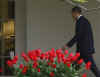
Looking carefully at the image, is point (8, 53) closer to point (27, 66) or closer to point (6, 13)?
point (6, 13)

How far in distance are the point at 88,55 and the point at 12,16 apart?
2706 mm

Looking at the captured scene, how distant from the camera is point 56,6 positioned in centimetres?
748

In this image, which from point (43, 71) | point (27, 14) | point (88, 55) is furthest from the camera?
point (27, 14)

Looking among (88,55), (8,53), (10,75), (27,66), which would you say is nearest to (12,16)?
(8,53)

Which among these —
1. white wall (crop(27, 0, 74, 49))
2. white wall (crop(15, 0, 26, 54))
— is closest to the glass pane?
white wall (crop(15, 0, 26, 54))

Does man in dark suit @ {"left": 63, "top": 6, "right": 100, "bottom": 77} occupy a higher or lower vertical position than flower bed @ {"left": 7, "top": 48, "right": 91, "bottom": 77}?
higher

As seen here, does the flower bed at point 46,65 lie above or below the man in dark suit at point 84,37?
below

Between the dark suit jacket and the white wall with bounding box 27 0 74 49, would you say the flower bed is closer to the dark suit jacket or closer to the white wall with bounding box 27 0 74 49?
the dark suit jacket

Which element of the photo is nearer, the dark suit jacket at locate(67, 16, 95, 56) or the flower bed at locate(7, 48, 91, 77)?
the flower bed at locate(7, 48, 91, 77)

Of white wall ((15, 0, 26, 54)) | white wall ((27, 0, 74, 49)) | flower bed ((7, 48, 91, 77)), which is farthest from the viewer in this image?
white wall ((15, 0, 26, 54))

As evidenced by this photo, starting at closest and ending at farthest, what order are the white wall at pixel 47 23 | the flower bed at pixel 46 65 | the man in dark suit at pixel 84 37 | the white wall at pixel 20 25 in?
the flower bed at pixel 46 65
the man in dark suit at pixel 84 37
the white wall at pixel 47 23
the white wall at pixel 20 25

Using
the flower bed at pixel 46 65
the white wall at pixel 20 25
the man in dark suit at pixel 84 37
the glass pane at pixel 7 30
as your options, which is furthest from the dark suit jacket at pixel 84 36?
the glass pane at pixel 7 30

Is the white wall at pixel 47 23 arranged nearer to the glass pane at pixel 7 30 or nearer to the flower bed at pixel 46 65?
the glass pane at pixel 7 30

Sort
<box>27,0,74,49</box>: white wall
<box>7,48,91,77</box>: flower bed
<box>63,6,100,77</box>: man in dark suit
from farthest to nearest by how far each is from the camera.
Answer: <box>27,0,74,49</box>: white wall
<box>63,6,100,77</box>: man in dark suit
<box>7,48,91,77</box>: flower bed
